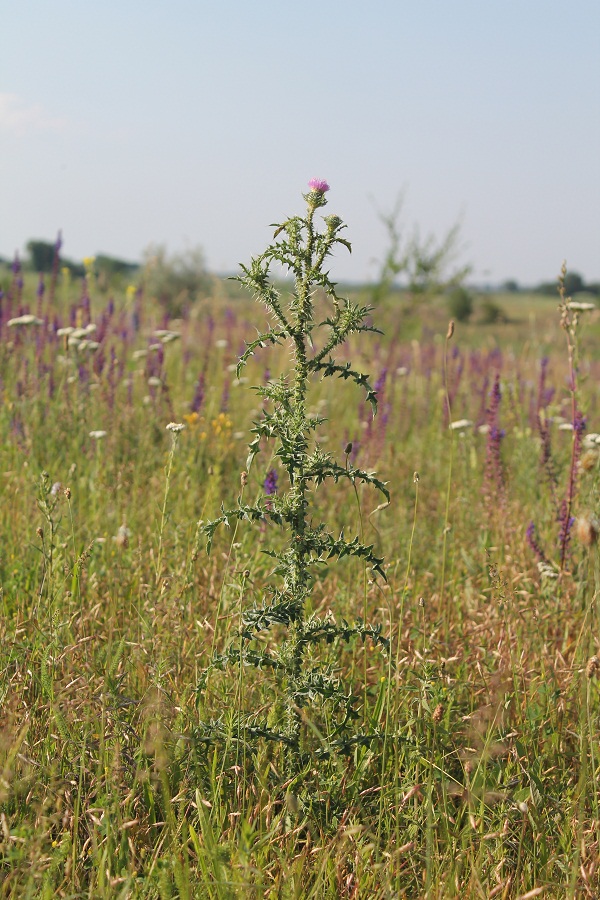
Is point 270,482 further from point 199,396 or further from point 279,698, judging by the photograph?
point 199,396

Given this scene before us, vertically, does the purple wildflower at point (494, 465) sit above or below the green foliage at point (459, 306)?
below

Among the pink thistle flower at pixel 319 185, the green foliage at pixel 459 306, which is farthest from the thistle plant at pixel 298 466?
the green foliage at pixel 459 306

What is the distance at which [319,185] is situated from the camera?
2.07 metres

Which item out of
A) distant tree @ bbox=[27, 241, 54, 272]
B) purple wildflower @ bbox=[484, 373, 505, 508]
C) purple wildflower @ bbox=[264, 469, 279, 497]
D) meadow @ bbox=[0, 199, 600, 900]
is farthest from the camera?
distant tree @ bbox=[27, 241, 54, 272]

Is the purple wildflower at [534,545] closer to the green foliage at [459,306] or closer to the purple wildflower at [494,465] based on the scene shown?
the purple wildflower at [494,465]

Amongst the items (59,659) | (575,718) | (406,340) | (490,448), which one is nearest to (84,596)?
(59,659)

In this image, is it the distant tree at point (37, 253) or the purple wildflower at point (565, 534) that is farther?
the distant tree at point (37, 253)

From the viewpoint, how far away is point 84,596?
2.99 m

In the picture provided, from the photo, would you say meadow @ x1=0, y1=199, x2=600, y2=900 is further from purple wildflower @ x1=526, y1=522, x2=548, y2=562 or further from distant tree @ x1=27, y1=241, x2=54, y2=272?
distant tree @ x1=27, y1=241, x2=54, y2=272

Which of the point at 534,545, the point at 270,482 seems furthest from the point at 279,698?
the point at 534,545

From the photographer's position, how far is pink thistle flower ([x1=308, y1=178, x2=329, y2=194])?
2.07 m

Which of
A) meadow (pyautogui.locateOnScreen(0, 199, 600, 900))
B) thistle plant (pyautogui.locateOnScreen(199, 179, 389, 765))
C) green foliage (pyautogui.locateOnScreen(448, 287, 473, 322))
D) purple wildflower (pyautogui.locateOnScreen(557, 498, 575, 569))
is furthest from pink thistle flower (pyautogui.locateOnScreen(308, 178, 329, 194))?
green foliage (pyautogui.locateOnScreen(448, 287, 473, 322))

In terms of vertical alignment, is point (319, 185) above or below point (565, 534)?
above

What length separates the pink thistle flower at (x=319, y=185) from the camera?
2.07 metres
